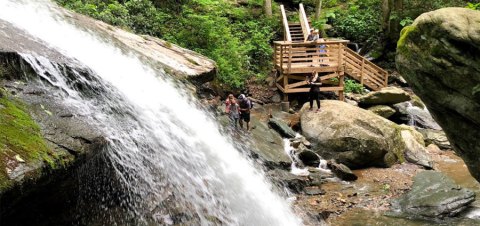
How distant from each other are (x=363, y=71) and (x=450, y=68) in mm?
14711

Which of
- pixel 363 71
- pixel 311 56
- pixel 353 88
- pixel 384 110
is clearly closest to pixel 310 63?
pixel 311 56

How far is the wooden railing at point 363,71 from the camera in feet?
69.3

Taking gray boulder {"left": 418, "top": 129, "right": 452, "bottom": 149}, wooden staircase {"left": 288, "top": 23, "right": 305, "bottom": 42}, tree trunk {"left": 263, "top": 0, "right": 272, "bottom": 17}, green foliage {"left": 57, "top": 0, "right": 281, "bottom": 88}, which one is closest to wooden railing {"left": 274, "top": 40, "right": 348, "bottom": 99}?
green foliage {"left": 57, "top": 0, "right": 281, "bottom": 88}

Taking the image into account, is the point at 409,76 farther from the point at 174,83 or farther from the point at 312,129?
the point at 312,129

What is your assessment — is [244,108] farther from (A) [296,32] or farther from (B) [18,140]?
(A) [296,32]

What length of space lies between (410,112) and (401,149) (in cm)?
482

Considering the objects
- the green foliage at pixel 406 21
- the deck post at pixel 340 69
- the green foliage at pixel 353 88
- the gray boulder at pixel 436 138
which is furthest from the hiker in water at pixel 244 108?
the green foliage at pixel 406 21

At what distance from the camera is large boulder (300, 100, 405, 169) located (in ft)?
45.3

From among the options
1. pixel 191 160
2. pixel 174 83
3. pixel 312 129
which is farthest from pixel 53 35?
pixel 312 129

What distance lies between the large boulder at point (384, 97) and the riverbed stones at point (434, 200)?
25.3ft

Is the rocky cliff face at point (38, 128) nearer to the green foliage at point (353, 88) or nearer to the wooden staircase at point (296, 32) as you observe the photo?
the green foliage at point (353, 88)

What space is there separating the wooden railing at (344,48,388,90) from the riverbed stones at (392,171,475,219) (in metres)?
10.5

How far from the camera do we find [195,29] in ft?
64.7

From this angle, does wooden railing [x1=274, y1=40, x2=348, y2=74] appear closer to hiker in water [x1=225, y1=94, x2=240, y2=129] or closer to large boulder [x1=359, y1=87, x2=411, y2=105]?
large boulder [x1=359, y1=87, x2=411, y2=105]
